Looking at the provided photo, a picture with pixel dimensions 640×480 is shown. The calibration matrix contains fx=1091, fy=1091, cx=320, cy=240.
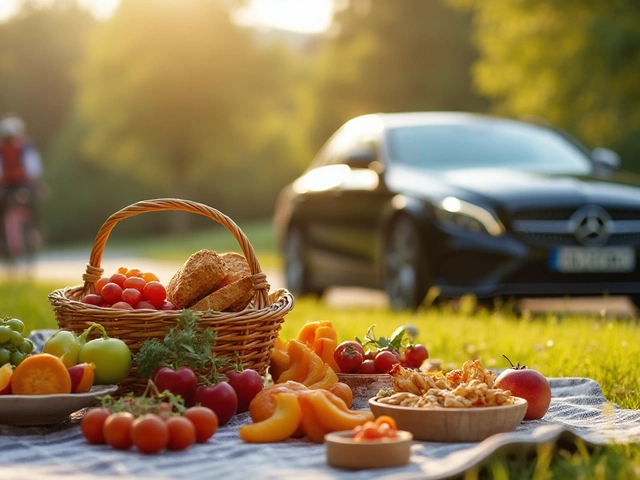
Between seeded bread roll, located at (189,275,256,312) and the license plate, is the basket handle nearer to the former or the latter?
seeded bread roll, located at (189,275,256,312)

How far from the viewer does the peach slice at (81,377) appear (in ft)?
Answer: 13.7

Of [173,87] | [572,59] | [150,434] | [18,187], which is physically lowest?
[150,434]

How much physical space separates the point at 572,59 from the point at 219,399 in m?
18.8

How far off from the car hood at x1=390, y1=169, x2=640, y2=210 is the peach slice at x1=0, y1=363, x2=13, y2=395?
4.75 metres

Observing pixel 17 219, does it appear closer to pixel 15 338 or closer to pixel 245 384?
pixel 15 338

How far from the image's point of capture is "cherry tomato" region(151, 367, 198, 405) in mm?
4281

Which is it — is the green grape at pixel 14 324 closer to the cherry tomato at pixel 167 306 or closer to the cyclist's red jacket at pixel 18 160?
the cherry tomato at pixel 167 306

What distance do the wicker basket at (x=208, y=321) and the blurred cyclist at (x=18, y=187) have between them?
11.1 metres

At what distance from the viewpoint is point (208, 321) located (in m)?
4.57

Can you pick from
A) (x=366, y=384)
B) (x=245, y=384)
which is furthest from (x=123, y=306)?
(x=366, y=384)

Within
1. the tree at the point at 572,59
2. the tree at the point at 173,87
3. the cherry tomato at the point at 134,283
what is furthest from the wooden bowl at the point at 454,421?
the tree at the point at 173,87

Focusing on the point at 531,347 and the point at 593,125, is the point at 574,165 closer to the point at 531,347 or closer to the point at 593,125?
the point at 531,347

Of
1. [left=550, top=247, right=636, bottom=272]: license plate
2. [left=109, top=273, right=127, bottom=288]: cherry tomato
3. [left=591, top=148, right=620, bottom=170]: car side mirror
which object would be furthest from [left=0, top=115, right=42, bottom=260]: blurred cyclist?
[left=109, top=273, right=127, bottom=288]: cherry tomato

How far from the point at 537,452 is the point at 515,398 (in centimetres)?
58
